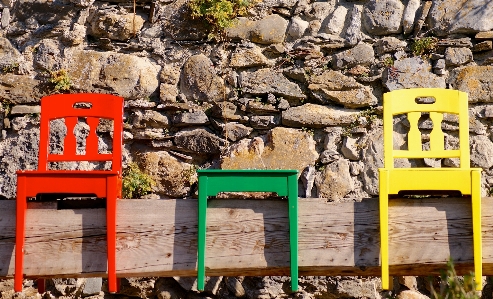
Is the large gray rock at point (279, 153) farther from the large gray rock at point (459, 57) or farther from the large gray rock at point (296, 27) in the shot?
the large gray rock at point (459, 57)

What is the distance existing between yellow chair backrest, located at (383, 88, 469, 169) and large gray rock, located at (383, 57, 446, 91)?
125 cm

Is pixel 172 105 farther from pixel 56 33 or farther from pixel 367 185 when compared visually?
pixel 367 185

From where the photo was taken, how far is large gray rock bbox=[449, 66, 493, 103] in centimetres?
417

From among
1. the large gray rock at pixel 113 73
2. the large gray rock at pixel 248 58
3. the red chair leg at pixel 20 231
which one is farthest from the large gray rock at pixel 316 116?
the red chair leg at pixel 20 231

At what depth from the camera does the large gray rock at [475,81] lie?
13.7 feet

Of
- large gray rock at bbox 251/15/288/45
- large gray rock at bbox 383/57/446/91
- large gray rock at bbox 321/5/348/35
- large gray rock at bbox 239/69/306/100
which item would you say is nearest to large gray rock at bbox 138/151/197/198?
large gray rock at bbox 239/69/306/100

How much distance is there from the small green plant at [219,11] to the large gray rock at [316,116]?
769 mm

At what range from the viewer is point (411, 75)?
425cm

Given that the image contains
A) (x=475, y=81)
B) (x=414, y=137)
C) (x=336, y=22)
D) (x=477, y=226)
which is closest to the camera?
(x=477, y=226)

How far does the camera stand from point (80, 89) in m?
4.45

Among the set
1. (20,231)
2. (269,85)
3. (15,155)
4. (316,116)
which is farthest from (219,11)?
(20,231)

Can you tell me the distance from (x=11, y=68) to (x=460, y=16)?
3.17m

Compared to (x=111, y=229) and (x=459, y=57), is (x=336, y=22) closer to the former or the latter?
(x=459, y=57)

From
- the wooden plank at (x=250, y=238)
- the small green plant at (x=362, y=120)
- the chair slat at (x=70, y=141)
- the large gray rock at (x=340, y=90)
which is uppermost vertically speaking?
the large gray rock at (x=340, y=90)
